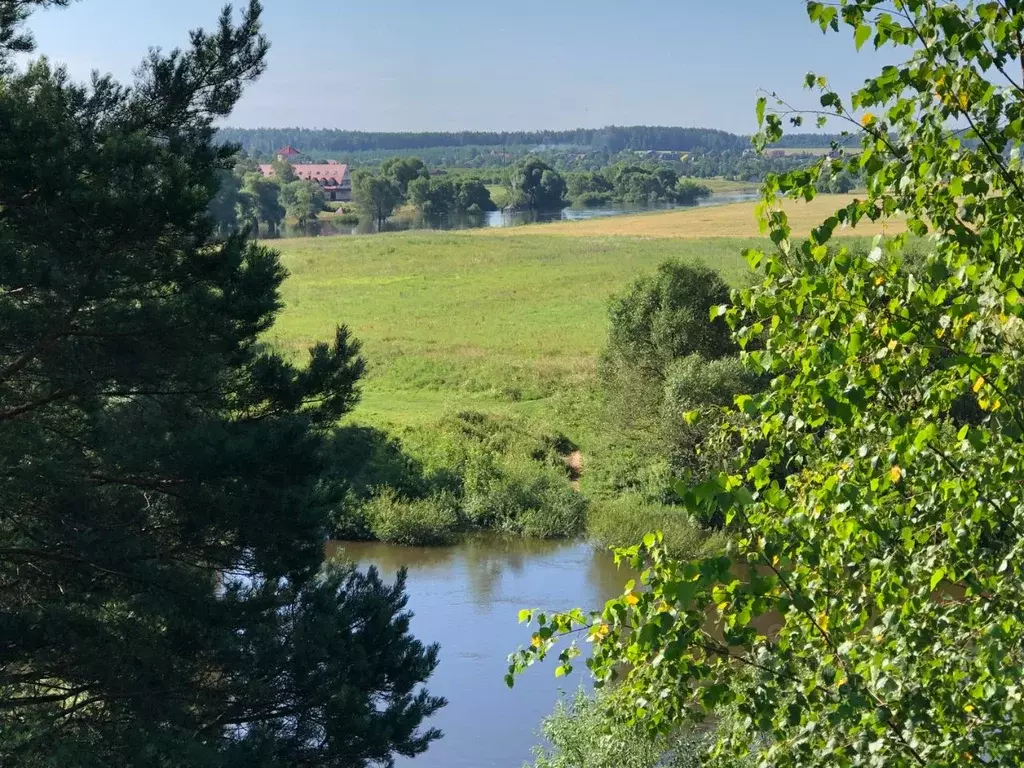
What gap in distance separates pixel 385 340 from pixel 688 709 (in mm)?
37024

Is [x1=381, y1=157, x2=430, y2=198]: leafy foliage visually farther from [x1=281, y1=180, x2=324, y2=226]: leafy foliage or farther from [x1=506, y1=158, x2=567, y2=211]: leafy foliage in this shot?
[x1=506, y1=158, x2=567, y2=211]: leafy foliage

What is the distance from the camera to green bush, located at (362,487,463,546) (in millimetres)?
24250

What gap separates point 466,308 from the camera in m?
48.4

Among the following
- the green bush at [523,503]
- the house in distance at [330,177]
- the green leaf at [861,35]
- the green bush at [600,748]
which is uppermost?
the house in distance at [330,177]

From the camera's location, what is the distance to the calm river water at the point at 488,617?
49.7ft

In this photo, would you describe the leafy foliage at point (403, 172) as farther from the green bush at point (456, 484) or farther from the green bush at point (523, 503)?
the green bush at point (523, 503)

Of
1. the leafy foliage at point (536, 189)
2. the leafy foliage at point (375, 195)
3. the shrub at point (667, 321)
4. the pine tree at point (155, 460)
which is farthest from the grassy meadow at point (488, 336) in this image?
the leafy foliage at point (536, 189)

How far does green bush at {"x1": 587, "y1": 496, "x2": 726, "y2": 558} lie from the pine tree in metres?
12.3

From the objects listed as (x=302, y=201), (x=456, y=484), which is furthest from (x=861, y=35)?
(x=302, y=201)

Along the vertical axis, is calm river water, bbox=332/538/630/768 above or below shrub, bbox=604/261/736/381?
below

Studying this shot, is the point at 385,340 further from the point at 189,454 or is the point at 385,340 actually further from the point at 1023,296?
the point at 1023,296

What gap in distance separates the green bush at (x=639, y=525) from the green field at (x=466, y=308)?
6.15 meters

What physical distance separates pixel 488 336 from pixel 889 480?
126ft

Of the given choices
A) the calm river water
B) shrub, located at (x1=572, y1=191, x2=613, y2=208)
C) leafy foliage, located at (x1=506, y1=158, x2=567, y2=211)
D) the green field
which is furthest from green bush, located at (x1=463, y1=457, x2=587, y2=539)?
shrub, located at (x1=572, y1=191, x2=613, y2=208)
